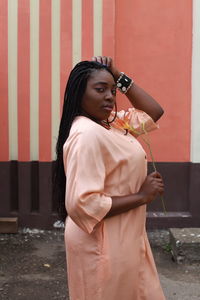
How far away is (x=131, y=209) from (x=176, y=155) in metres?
3.87

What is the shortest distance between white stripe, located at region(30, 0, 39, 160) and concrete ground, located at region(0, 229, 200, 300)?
1.01m

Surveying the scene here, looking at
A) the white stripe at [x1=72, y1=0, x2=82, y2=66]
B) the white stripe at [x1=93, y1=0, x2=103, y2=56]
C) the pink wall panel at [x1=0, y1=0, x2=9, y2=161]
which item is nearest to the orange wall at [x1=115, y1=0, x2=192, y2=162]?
the white stripe at [x1=93, y1=0, x2=103, y2=56]

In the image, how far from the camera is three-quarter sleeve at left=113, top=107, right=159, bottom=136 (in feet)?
7.74

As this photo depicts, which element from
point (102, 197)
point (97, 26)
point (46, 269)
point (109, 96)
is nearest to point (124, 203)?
point (102, 197)

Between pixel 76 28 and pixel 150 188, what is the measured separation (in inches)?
155

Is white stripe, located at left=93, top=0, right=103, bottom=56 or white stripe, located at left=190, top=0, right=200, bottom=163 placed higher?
white stripe, located at left=93, top=0, right=103, bottom=56

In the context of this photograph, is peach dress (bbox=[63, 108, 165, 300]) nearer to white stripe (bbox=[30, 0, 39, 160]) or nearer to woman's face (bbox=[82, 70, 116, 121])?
woman's face (bbox=[82, 70, 116, 121])

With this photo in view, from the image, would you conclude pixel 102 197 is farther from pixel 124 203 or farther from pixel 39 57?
pixel 39 57

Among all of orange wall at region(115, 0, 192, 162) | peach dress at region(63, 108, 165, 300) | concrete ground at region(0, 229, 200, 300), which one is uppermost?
orange wall at region(115, 0, 192, 162)

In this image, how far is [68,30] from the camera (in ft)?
18.3

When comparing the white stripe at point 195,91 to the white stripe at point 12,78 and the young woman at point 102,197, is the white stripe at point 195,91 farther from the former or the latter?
the young woman at point 102,197

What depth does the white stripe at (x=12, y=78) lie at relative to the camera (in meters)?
5.56

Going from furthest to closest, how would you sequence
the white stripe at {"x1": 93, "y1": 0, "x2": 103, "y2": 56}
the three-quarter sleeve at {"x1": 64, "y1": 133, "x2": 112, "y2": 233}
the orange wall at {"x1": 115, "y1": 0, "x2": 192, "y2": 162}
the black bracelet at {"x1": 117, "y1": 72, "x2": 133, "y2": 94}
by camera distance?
the orange wall at {"x1": 115, "y1": 0, "x2": 192, "y2": 162}
the white stripe at {"x1": 93, "y1": 0, "x2": 103, "y2": 56}
the black bracelet at {"x1": 117, "y1": 72, "x2": 133, "y2": 94}
the three-quarter sleeve at {"x1": 64, "y1": 133, "x2": 112, "y2": 233}

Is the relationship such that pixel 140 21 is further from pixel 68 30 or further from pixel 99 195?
pixel 99 195
